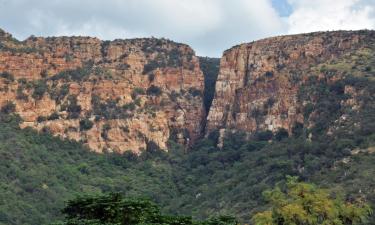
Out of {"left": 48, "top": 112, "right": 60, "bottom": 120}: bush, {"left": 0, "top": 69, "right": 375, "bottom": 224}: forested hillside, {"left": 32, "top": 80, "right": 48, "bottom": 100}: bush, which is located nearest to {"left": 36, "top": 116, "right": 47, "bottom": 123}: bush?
{"left": 48, "top": 112, "right": 60, "bottom": 120}: bush

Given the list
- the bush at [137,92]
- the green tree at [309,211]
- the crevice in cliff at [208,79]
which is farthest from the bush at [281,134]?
the green tree at [309,211]

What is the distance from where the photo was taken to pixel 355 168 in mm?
70812

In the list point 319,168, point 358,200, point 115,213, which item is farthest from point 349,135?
point 115,213

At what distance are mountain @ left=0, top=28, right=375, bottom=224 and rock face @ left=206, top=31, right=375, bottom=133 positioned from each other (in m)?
0.21

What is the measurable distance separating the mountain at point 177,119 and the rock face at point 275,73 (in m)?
0.21

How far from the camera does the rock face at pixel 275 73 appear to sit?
333ft

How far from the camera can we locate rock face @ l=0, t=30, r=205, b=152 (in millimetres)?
105875

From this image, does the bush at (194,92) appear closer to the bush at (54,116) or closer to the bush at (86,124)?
the bush at (86,124)

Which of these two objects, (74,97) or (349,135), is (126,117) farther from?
(349,135)

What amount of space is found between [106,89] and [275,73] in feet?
87.6

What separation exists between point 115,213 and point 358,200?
29.9 meters

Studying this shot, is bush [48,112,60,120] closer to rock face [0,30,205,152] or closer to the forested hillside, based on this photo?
rock face [0,30,205,152]

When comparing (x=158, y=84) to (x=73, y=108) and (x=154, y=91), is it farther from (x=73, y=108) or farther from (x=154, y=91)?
(x=73, y=108)

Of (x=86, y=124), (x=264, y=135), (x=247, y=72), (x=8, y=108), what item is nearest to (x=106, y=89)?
(x=86, y=124)
